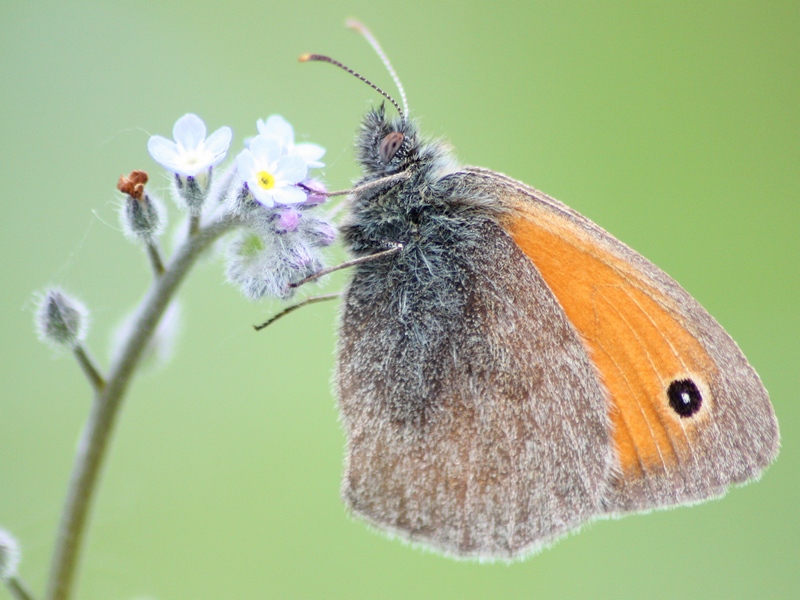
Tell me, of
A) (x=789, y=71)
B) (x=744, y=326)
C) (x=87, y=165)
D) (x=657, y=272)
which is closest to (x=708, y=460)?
(x=657, y=272)

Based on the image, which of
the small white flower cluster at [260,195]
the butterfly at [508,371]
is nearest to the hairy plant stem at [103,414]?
the small white flower cluster at [260,195]

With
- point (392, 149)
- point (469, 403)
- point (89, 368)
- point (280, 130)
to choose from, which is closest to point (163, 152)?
point (280, 130)

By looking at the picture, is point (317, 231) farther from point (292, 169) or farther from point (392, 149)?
point (392, 149)

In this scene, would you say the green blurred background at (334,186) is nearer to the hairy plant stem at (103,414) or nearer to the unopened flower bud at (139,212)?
the hairy plant stem at (103,414)

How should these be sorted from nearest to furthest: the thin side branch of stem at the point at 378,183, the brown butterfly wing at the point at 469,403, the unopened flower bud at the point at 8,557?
the unopened flower bud at the point at 8,557
the thin side branch of stem at the point at 378,183
the brown butterfly wing at the point at 469,403

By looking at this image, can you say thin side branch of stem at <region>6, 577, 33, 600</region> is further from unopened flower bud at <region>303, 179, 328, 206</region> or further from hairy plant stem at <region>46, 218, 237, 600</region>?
unopened flower bud at <region>303, 179, 328, 206</region>

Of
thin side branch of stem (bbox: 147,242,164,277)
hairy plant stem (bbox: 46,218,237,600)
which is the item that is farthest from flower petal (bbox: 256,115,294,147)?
thin side branch of stem (bbox: 147,242,164,277)
